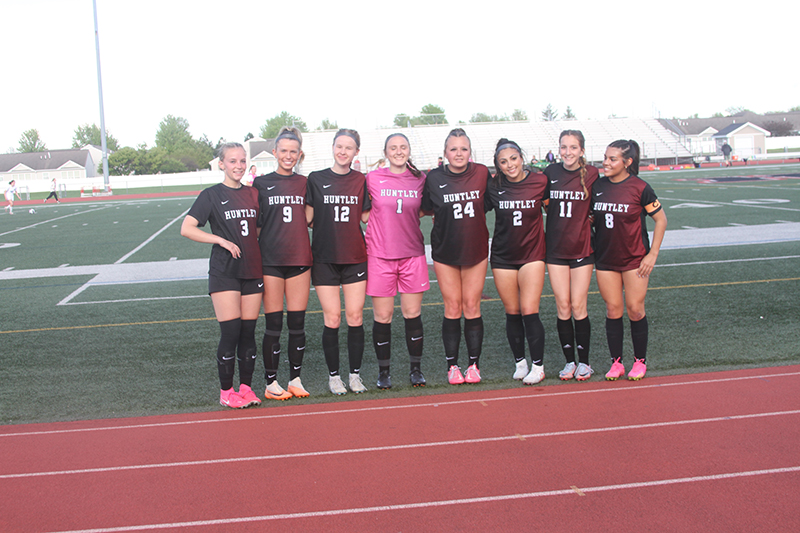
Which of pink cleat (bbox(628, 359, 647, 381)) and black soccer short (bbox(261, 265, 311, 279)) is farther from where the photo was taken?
pink cleat (bbox(628, 359, 647, 381))

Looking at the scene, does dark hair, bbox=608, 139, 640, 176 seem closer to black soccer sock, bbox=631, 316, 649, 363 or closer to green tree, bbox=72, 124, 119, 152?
black soccer sock, bbox=631, 316, 649, 363

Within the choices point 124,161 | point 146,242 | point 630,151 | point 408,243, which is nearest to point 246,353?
point 408,243

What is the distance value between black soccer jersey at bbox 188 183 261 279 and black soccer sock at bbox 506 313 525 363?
190 centimetres

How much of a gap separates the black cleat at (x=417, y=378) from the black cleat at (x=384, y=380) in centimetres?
17

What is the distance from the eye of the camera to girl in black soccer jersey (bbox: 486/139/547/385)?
4562 mm

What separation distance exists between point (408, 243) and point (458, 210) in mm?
424

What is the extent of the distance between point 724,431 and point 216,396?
3421mm

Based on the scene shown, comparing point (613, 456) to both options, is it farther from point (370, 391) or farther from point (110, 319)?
point (110, 319)

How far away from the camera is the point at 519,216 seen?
14.9 ft

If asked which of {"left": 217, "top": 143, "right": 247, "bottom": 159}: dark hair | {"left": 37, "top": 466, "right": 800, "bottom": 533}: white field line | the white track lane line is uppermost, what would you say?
{"left": 217, "top": 143, "right": 247, "bottom": 159}: dark hair

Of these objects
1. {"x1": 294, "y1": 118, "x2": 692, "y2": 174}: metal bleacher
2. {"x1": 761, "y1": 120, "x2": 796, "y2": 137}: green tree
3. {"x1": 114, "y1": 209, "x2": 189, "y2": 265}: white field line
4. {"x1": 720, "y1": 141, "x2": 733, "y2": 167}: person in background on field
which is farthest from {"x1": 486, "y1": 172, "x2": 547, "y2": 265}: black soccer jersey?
{"x1": 761, "y1": 120, "x2": 796, "y2": 137}: green tree

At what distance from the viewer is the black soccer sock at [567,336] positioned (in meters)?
4.80

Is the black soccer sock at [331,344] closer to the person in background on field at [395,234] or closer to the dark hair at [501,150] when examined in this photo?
the person in background on field at [395,234]

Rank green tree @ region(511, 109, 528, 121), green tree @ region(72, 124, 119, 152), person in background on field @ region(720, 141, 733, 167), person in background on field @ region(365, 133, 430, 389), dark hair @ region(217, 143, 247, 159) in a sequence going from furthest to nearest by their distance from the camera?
green tree @ region(72, 124, 119, 152) < green tree @ region(511, 109, 528, 121) < person in background on field @ region(720, 141, 733, 167) < person in background on field @ region(365, 133, 430, 389) < dark hair @ region(217, 143, 247, 159)
